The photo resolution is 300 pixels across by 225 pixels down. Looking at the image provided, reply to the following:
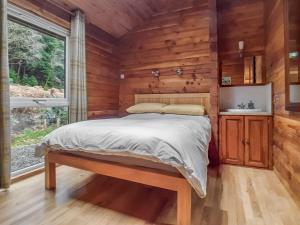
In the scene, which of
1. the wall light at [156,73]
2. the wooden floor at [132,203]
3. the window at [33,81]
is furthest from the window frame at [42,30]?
the wall light at [156,73]

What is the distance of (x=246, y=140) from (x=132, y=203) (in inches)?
79.7

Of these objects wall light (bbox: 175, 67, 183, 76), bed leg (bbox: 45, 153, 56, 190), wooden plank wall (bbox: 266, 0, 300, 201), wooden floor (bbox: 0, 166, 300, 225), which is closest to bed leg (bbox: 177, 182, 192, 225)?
wooden floor (bbox: 0, 166, 300, 225)

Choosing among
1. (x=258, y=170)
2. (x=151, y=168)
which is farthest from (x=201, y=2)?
(x=151, y=168)

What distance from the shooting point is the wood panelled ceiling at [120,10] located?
3.06 metres

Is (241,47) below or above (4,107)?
above

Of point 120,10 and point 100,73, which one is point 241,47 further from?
point 100,73

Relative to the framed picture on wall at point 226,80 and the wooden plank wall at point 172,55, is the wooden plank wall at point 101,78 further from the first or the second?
the framed picture on wall at point 226,80

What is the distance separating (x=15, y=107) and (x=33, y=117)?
0.35 meters

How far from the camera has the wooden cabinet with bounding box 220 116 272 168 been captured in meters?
2.78

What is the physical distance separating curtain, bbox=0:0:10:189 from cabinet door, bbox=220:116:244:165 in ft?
9.55

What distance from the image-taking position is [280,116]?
240 cm

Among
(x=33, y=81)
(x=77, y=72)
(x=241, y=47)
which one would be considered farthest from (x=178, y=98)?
(x=33, y=81)

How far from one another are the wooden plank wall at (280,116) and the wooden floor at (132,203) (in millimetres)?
212

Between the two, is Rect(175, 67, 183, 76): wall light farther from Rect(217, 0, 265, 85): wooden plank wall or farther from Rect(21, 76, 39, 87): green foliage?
Rect(21, 76, 39, 87): green foliage
